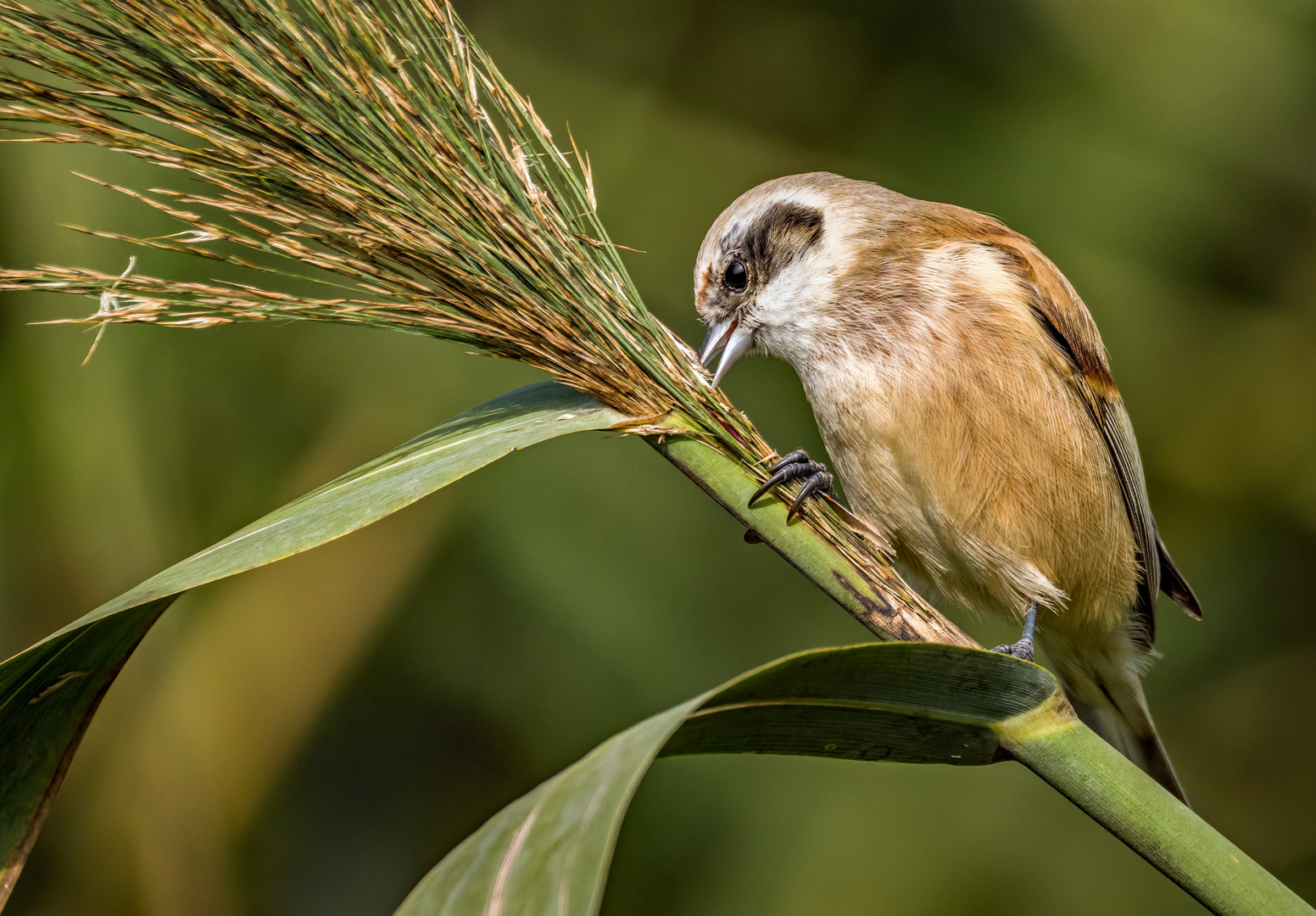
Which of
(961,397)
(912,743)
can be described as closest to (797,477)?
(912,743)

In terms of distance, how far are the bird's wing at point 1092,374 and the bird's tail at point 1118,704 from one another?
0.64 ft

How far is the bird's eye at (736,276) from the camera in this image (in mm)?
2223

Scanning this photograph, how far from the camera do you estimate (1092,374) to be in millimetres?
2125

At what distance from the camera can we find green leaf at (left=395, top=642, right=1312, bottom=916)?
33.4 inches

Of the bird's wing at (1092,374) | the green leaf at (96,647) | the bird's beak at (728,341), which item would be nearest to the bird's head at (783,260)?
the bird's beak at (728,341)

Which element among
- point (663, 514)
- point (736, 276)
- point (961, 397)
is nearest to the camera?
point (961, 397)

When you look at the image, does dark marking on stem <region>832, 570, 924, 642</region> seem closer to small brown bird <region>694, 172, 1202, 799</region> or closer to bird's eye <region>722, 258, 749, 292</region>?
small brown bird <region>694, 172, 1202, 799</region>

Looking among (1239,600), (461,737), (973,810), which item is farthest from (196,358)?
(1239,600)

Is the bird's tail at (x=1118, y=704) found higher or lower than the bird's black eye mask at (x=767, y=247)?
lower

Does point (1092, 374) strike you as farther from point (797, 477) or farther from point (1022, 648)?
point (797, 477)

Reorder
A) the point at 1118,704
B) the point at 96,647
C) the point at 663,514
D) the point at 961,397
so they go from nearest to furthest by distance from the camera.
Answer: the point at 96,647
the point at 961,397
the point at 1118,704
the point at 663,514

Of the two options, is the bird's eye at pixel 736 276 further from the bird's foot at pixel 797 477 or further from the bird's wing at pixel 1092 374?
the bird's foot at pixel 797 477

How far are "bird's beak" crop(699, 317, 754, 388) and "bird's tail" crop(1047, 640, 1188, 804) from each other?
1.09m

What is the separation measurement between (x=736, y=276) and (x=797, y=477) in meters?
A: 0.96
